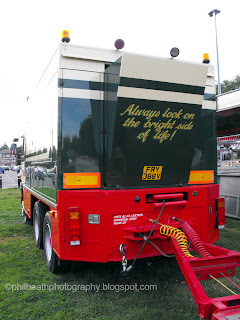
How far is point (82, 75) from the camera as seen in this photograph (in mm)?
3984

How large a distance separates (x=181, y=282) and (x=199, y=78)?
283cm

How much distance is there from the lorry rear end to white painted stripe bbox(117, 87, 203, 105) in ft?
0.04

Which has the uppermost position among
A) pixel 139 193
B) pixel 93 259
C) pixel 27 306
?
pixel 139 193

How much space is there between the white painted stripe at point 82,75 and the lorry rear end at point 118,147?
13mm

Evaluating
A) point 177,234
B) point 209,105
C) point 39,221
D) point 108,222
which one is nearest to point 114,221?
point 108,222

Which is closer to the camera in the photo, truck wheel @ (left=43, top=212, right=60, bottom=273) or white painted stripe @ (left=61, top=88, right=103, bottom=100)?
white painted stripe @ (left=61, top=88, right=103, bottom=100)

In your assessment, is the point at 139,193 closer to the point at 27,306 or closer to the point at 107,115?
the point at 107,115

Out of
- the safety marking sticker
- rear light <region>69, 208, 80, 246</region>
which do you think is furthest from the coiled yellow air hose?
rear light <region>69, 208, 80, 246</region>

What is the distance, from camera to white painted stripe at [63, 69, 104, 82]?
154 inches

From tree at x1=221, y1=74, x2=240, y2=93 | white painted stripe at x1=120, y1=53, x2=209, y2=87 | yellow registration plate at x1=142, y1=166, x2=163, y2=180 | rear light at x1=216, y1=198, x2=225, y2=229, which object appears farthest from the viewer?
tree at x1=221, y1=74, x2=240, y2=93

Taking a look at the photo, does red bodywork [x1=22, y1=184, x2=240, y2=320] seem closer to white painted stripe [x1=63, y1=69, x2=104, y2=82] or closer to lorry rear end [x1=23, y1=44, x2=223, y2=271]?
lorry rear end [x1=23, y1=44, x2=223, y2=271]

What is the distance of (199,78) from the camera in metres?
3.96

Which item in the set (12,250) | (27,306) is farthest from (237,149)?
(27,306)

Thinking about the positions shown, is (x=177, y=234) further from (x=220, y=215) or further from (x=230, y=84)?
(x=230, y=84)
